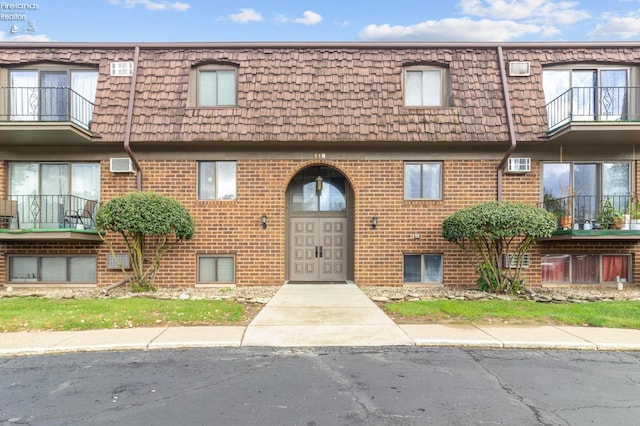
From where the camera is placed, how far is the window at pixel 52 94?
37.8 ft

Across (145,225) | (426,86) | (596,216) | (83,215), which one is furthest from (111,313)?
(596,216)

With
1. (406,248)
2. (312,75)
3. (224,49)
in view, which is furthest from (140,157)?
(406,248)

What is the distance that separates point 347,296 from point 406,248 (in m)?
2.62

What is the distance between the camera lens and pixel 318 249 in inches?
492

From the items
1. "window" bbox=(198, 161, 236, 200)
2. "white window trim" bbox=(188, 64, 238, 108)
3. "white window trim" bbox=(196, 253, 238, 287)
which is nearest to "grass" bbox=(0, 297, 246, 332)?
"white window trim" bbox=(196, 253, 238, 287)

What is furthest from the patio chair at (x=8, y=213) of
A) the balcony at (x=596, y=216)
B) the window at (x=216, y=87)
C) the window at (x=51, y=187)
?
the balcony at (x=596, y=216)

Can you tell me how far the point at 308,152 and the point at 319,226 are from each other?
2.15 m

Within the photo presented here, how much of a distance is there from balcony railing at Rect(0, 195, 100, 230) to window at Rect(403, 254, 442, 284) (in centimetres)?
836

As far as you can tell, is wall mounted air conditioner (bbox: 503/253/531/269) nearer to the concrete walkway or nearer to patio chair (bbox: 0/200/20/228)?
the concrete walkway

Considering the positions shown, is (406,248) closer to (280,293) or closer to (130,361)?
(280,293)

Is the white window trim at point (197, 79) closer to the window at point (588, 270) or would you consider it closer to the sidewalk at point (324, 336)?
the sidewalk at point (324, 336)

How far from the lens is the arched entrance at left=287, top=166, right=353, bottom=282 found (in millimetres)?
12398

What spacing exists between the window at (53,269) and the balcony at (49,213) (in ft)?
2.76

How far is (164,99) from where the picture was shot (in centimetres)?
1152
